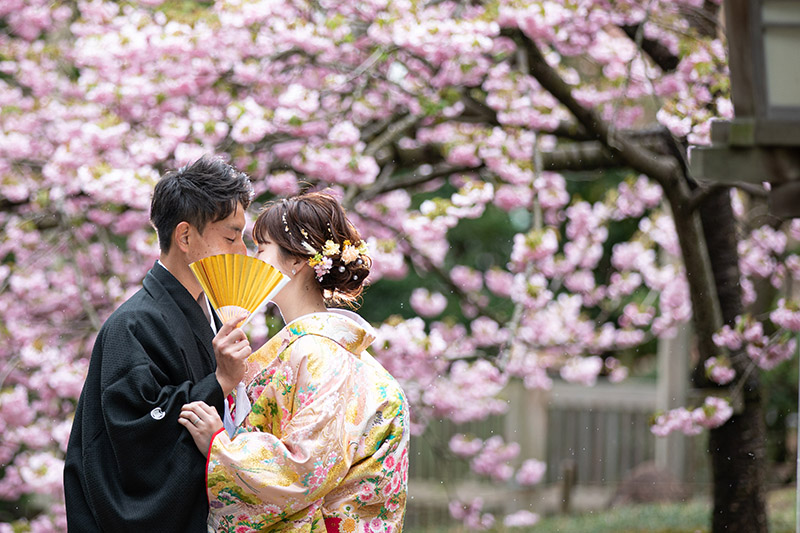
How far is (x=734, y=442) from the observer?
4.51 m

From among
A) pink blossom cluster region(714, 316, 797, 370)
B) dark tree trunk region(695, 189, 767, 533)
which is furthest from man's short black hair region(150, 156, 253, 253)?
dark tree trunk region(695, 189, 767, 533)

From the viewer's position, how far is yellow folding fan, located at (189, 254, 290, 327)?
6.67 ft

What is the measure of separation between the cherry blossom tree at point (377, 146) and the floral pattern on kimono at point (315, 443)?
1.67 meters

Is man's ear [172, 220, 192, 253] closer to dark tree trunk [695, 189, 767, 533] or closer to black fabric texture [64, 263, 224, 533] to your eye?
black fabric texture [64, 263, 224, 533]

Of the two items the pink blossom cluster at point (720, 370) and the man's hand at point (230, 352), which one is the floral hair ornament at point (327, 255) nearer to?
the man's hand at point (230, 352)

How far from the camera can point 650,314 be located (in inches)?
226

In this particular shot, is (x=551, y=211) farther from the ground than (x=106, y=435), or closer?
closer

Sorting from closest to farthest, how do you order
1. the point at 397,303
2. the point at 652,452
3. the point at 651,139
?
the point at 651,139
the point at 652,452
the point at 397,303

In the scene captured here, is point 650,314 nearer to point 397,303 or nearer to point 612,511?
point 612,511

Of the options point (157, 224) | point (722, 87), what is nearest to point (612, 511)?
point (722, 87)

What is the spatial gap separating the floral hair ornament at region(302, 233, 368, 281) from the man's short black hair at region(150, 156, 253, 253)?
20cm

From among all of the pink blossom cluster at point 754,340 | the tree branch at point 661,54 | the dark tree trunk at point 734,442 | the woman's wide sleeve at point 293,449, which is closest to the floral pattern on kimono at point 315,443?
the woman's wide sleeve at point 293,449

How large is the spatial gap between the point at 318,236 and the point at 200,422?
493 millimetres

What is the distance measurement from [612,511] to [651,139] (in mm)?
2948
